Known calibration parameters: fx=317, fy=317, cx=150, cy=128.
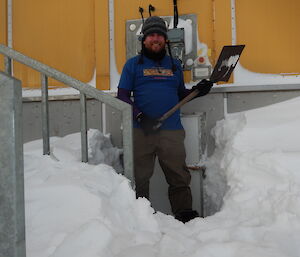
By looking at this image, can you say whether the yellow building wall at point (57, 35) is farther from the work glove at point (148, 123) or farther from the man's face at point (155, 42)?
the work glove at point (148, 123)

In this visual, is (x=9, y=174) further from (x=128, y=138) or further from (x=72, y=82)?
(x=72, y=82)

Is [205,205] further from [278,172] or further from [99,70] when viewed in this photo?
[99,70]

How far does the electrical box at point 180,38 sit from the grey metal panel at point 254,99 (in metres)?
A: 0.66

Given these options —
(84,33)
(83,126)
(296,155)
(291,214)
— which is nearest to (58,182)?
(83,126)

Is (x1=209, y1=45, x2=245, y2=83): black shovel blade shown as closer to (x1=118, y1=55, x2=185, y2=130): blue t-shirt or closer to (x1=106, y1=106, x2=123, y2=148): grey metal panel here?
(x1=118, y1=55, x2=185, y2=130): blue t-shirt

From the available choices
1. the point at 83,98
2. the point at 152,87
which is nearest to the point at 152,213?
the point at 83,98

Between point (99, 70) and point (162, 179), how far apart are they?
1.63 metres

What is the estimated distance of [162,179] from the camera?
366 centimetres

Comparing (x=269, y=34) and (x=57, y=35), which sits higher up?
(x=57, y=35)

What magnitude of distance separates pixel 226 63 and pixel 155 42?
2.58 feet

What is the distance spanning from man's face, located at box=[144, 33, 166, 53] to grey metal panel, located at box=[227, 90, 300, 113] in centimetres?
105

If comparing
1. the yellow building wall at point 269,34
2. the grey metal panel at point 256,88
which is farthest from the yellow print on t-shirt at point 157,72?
the yellow building wall at point 269,34

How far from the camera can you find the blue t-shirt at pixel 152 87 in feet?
10.7

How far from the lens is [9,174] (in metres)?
0.87
